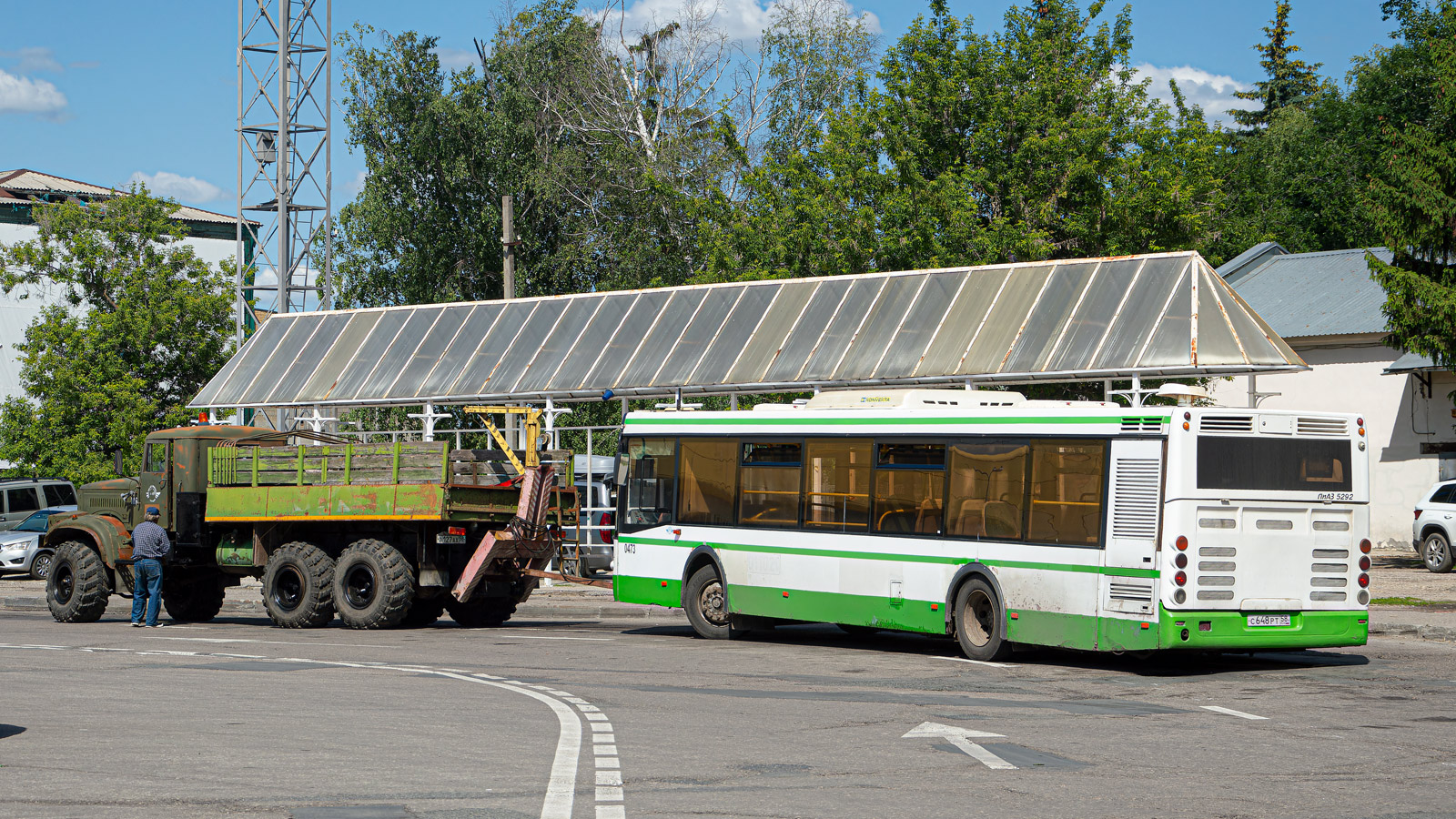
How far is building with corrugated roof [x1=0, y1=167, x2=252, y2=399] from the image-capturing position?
6353 centimetres

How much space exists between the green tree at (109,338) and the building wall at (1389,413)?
31.4m

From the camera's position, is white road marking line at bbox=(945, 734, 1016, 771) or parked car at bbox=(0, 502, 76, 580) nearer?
white road marking line at bbox=(945, 734, 1016, 771)

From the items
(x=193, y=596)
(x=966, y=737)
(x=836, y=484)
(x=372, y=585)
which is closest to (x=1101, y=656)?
(x=836, y=484)

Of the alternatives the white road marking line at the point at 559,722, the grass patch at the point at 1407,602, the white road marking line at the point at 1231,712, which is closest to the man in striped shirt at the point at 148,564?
the white road marking line at the point at 559,722

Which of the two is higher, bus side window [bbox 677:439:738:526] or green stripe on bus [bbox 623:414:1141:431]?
green stripe on bus [bbox 623:414:1141:431]

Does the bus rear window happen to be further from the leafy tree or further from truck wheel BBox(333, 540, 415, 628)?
the leafy tree

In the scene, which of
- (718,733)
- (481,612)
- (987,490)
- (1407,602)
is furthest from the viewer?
(1407,602)

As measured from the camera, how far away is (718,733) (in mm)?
11008

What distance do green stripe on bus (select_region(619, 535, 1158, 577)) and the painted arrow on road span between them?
4242 mm

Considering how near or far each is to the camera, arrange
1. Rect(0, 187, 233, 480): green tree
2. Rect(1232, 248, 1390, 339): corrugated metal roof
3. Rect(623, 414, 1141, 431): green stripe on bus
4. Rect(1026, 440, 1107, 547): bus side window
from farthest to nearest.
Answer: Rect(0, 187, 233, 480): green tree
Rect(1232, 248, 1390, 339): corrugated metal roof
Rect(623, 414, 1141, 431): green stripe on bus
Rect(1026, 440, 1107, 547): bus side window

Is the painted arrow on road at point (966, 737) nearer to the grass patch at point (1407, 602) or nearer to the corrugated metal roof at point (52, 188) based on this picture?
the grass patch at point (1407, 602)

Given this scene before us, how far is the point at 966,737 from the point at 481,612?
12897 mm

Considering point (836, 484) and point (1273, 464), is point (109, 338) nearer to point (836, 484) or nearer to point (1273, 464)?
point (836, 484)

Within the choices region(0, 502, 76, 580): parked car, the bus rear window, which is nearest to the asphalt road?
the bus rear window
